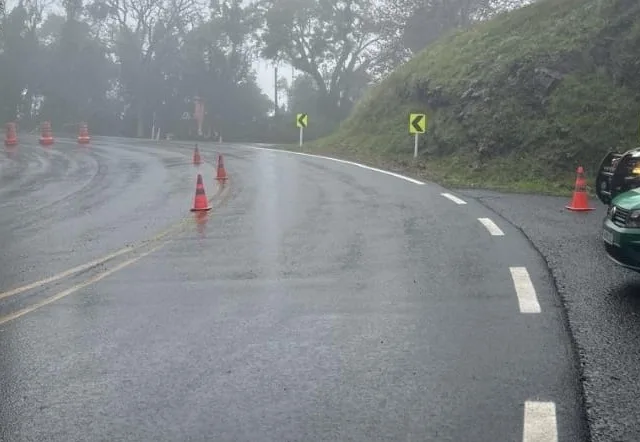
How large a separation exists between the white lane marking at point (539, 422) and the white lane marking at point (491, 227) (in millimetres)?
5665

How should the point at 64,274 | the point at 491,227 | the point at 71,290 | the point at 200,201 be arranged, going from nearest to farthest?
1. the point at 71,290
2. the point at 64,274
3. the point at 491,227
4. the point at 200,201

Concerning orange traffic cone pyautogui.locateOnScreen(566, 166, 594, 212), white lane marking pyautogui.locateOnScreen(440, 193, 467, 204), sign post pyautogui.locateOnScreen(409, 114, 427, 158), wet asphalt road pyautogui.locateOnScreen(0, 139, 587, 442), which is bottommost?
wet asphalt road pyautogui.locateOnScreen(0, 139, 587, 442)

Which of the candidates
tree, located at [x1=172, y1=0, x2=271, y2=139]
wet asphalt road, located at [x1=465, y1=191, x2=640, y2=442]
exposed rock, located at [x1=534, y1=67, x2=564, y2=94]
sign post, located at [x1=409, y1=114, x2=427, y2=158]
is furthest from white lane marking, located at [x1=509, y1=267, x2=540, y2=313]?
tree, located at [x1=172, y1=0, x2=271, y2=139]

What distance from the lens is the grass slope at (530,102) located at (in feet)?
56.7

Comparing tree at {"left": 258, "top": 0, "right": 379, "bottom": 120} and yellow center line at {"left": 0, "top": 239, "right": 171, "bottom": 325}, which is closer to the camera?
yellow center line at {"left": 0, "top": 239, "right": 171, "bottom": 325}

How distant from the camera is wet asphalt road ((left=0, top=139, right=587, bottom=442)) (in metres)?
4.23

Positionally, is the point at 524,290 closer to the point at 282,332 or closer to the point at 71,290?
the point at 282,332

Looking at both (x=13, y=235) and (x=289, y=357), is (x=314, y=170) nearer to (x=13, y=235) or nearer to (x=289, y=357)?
(x=13, y=235)

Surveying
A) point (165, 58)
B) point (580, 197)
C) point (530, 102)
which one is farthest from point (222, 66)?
point (580, 197)

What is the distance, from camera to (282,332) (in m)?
5.83

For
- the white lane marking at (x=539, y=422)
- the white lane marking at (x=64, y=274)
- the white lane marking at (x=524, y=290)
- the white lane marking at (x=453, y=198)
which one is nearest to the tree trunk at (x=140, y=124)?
the white lane marking at (x=453, y=198)

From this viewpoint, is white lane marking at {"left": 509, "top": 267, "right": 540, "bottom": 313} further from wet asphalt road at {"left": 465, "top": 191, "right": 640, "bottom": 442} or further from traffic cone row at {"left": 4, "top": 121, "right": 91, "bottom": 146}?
traffic cone row at {"left": 4, "top": 121, "right": 91, "bottom": 146}

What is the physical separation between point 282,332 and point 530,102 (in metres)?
15.4

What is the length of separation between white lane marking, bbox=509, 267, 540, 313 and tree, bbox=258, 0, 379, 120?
51.5m
